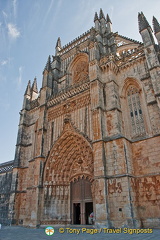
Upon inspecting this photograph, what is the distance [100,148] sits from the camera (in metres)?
11.2

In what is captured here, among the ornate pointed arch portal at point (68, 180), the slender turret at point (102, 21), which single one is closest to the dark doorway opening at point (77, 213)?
the ornate pointed arch portal at point (68, 180)

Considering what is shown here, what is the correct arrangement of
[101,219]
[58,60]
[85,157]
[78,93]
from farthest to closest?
[58,60] → [78,93] → [85,157] → [101,219]

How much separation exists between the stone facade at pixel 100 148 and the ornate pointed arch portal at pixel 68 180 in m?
0.06

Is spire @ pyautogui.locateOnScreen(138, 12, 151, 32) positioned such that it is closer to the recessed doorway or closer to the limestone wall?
the recessed doorway

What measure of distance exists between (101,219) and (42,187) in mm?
5742

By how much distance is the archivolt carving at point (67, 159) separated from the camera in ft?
44.0

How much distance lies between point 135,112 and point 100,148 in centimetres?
375

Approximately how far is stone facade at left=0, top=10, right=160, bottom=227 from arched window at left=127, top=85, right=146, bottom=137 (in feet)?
0.21

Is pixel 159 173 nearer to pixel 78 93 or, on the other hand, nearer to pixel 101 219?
pixel 101 219

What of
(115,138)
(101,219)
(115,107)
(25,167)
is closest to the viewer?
(101,219)

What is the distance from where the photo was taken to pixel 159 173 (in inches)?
393

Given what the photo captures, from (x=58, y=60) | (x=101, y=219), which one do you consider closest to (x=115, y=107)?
(x=101, y=219)

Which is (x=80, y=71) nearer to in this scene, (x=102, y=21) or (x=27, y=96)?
(x=27, y=96)

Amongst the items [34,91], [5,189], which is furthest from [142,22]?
[5,189]
